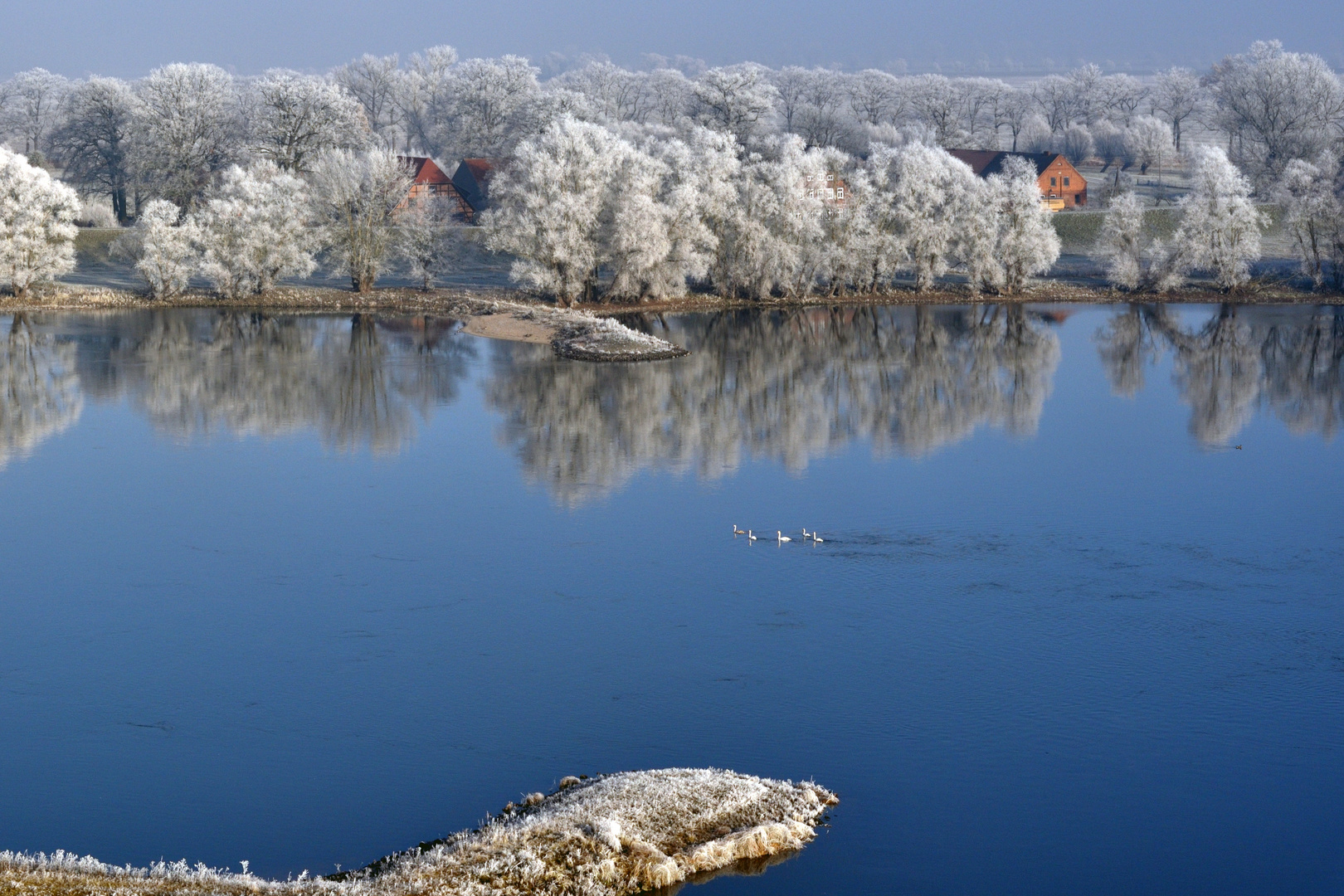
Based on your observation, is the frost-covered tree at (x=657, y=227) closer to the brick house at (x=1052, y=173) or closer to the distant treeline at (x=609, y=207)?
the distant treeline at (x=609, y=207)

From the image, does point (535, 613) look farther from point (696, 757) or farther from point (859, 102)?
point (859, 102)

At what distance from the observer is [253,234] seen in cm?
6053

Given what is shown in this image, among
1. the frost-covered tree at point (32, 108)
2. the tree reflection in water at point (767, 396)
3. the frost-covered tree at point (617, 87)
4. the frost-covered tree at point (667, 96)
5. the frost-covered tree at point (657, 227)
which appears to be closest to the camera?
the tree reflection in water at point (767, 396)

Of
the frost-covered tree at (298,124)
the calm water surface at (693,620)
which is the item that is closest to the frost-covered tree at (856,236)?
the calm water surface at (693,620)

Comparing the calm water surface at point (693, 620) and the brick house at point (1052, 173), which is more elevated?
the brick house at point (1052, 173)

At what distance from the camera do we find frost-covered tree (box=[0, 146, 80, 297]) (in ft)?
194

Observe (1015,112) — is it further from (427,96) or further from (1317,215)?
(1317,215)

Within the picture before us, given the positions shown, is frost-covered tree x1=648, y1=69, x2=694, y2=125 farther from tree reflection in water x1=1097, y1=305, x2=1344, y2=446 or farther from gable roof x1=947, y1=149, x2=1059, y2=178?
tree reflection in water x1=1097, y1=305, x2=1344, y2=446

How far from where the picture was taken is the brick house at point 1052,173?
3615 inches

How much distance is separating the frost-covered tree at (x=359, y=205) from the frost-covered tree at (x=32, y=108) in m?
42.9

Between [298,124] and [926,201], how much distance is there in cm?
3378

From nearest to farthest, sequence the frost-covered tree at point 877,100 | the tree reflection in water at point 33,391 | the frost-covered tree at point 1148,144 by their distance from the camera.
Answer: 1. the tree reflection in water at point 33,391
2. the frost-covered tree at point 1148,144
3. the frost-covered tree at point 877,100

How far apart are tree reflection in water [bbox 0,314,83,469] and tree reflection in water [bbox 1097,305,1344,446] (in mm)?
30315

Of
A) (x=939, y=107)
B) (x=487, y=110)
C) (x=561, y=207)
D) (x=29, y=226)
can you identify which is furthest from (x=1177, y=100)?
(x=29, y=226)
